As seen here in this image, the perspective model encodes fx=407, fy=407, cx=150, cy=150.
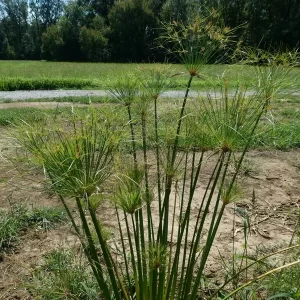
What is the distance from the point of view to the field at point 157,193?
119cm

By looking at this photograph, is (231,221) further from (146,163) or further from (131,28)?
(131,28)

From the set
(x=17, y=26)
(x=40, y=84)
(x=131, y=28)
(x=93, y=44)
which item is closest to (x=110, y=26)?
(x=93, y=44)

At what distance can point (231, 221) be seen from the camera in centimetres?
300

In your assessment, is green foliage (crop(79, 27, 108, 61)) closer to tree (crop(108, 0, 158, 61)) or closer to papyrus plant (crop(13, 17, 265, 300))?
tree (crop(108, 0, 158, 61))

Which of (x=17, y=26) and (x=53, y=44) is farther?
(x=17, y=26)

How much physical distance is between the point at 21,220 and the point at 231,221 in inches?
58.7

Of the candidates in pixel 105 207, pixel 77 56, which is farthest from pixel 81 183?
pixel 77 56

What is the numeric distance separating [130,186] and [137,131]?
1.36 feet

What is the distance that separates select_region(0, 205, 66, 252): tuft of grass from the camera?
2511 mm

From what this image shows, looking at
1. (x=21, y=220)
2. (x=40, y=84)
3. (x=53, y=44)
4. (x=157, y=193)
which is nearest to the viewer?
(x=21, y=220)

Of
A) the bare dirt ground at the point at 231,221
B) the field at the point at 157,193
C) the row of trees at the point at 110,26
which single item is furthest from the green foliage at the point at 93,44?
the field at the point at 157,193

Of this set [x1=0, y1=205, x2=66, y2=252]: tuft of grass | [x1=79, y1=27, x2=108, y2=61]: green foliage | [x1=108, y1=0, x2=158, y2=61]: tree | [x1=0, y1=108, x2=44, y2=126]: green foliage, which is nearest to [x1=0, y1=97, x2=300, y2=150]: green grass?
[x1=0, y1=108, x2=44, y2=126]: green foliage

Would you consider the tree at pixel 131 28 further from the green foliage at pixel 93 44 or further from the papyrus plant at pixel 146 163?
the papyrus plant at pixel 146 163

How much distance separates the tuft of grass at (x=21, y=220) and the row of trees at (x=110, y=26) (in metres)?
1.32
